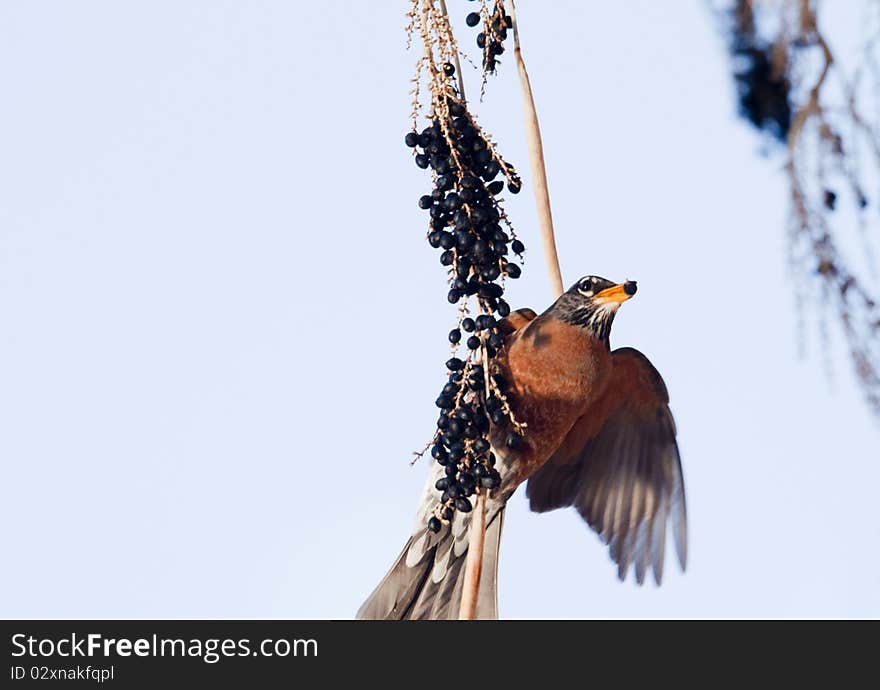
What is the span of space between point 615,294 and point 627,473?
2.30 feet

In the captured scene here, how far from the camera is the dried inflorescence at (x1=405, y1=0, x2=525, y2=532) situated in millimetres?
1498

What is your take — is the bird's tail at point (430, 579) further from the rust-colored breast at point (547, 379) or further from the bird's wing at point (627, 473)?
the rust-colored breast at point (547, 379)

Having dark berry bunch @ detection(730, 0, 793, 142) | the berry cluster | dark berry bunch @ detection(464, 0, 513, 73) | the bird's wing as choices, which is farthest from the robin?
dark berry bunch @ detection(730, 0, 793, 142)

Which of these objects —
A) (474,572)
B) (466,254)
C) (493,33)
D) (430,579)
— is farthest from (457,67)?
(430,579)

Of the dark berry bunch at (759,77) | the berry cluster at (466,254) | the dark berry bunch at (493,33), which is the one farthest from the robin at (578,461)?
the dark berry bunch at (759,77)

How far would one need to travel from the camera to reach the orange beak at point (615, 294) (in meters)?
2.00

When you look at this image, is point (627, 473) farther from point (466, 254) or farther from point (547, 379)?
point (466, 254)

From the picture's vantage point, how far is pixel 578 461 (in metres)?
2.67

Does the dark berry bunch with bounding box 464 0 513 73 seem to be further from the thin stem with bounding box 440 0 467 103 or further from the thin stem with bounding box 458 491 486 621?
the thin stem with bounding box 458 491 486 621

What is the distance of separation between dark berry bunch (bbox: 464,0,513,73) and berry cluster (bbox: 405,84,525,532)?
82 millimetres

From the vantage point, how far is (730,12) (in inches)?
37.5
